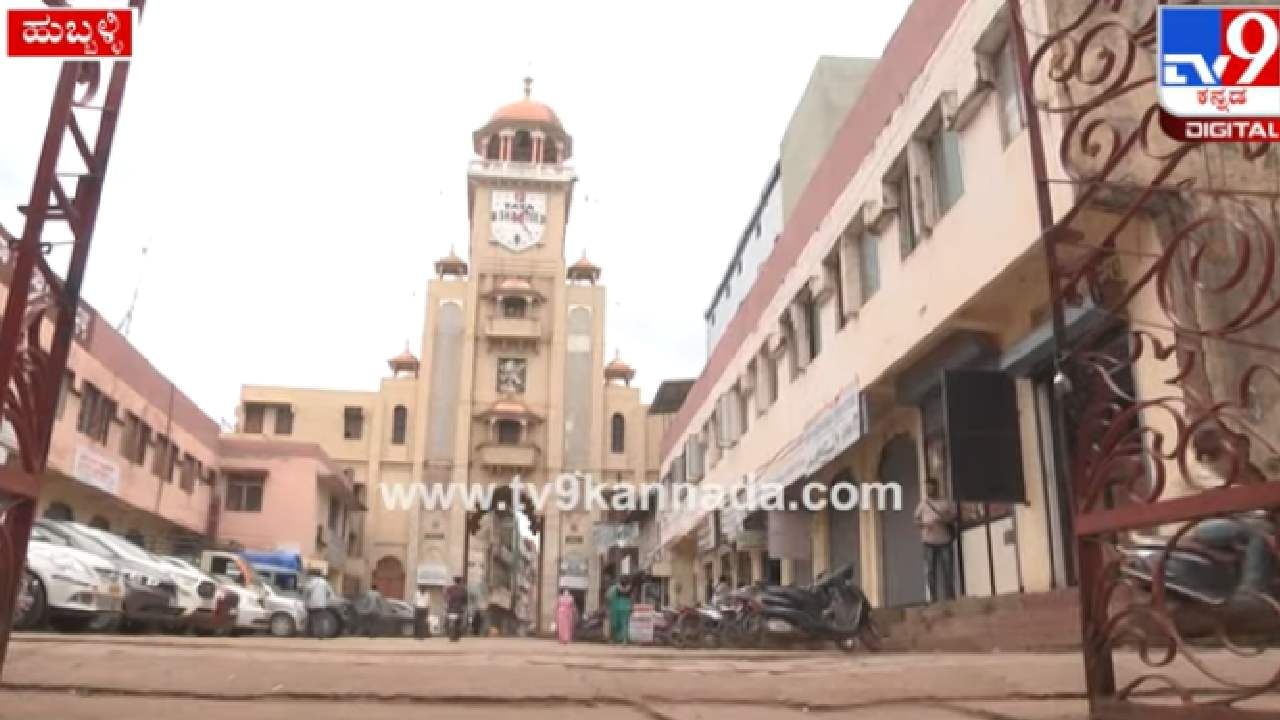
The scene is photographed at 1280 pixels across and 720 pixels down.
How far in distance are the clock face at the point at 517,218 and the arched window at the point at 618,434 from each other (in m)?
8.21

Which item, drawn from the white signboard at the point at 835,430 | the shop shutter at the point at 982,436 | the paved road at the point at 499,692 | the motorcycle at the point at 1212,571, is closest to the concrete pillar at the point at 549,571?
the white signboard at the point at 835,430

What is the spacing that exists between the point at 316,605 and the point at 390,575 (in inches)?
895

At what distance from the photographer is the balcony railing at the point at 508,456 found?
41.3 metres

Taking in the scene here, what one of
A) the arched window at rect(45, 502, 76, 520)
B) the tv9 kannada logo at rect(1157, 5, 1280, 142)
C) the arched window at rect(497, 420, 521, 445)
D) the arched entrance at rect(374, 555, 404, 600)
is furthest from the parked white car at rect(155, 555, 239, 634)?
the arched entrance at rect(374, 555, 404, 600)

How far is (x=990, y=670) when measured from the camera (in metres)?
4.11

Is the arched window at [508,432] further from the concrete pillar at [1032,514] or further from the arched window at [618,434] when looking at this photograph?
the concrete pillar at [1032,514]

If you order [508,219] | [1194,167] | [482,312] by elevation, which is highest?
[508,219]

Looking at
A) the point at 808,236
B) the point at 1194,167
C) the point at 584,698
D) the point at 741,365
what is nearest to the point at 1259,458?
the point at 1194,167

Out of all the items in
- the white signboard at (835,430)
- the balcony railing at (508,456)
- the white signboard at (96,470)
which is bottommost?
the white signboard at (835,430)

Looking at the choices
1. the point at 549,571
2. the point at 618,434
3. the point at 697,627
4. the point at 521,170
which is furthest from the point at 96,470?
the point at 521,170

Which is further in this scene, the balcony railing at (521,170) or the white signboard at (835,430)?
the balcony railing at (521,170)

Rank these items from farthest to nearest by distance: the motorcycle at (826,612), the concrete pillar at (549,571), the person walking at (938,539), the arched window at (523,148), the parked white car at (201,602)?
the arched window at (523,148) → the concrete pillar at (549,571) → the parked white car at (201,602) → the person walking at (938,539) → the motorcycle at (826,612)

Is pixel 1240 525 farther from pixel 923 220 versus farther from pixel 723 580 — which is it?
pixel 723 580

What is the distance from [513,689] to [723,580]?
72.5 feet
